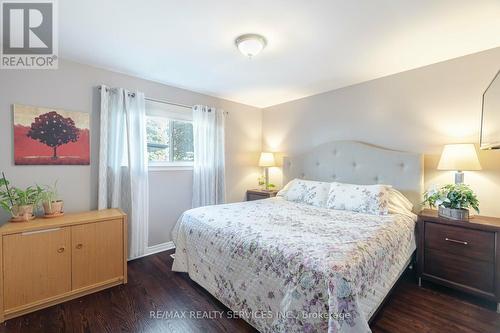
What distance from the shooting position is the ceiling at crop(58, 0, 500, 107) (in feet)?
5.15

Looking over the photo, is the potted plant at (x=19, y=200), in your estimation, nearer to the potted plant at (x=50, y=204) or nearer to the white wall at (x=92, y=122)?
the potted plant at (x=50, y=204)

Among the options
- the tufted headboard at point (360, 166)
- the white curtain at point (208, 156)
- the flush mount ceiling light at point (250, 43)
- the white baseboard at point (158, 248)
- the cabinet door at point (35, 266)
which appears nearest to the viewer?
the cabinet door at point (35, 266)

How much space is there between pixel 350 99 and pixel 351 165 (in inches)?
36.2

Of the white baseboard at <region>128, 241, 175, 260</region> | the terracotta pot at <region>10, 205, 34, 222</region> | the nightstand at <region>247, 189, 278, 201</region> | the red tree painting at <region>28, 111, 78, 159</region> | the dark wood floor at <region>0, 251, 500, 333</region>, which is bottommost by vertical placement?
the dark wood floor at <region>0, 251, 500, 333</region>

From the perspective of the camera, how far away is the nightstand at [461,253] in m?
1.79

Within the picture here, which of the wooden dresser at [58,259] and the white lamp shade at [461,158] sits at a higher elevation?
the white lamp shade at [461,158]

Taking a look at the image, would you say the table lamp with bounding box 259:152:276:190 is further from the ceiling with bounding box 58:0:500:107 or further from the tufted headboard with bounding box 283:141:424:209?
the ceiling with bounding box 58:0:500:107

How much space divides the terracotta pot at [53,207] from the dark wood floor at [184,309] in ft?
2.67

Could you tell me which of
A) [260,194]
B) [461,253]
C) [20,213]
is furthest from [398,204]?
[20,213]

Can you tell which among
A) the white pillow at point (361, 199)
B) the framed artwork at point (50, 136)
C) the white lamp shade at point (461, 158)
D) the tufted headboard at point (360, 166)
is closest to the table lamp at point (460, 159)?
the white lamp shade at point (461, 158)

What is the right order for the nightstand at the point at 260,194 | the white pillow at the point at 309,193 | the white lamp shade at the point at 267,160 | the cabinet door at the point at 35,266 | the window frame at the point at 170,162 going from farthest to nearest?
1. the white lamp shade at the point at 267,160
2. the nightstand at the point at 260,194
3. the window frame at the point at 170,162
4. the white pillow at the point at 309,193
5. the cabinet door at the point at 35,266

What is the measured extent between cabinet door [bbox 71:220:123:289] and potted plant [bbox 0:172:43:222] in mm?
437

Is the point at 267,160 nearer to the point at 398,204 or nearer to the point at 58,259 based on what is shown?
the point at 398,204

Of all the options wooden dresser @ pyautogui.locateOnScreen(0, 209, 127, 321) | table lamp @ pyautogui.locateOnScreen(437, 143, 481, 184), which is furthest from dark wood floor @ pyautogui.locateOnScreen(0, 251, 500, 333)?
table lamp @ pyautogui.locateOnScreen(437, 143, 481, 184)
